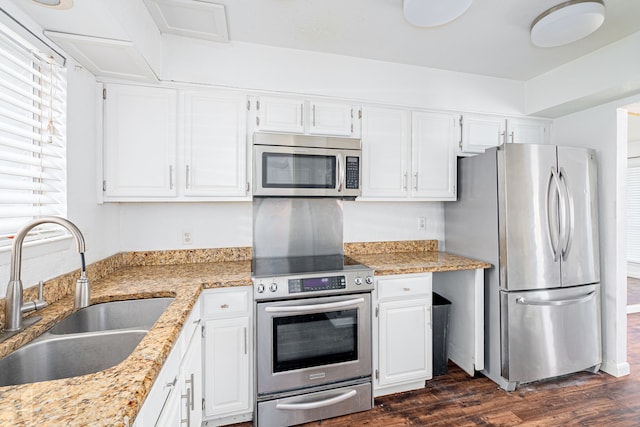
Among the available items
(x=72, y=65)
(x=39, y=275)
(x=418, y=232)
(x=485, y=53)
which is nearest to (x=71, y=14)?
(x=72, y=65)

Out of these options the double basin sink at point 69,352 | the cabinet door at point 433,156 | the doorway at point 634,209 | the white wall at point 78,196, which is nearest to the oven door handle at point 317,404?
the double basin sink at point 69,352

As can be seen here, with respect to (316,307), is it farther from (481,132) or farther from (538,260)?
(481,132)

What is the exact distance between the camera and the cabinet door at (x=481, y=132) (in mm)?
2600

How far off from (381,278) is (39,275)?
185 cm

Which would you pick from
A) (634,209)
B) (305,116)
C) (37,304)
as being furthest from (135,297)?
(634,209)

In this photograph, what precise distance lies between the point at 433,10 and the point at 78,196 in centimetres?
217

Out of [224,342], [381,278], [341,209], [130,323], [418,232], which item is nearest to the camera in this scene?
[130,323]

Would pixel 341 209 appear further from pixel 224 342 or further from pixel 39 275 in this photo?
pixel 39 275

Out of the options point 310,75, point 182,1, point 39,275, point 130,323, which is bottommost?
point 130,323

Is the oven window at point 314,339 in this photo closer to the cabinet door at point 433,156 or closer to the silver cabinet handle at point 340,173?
the silver cabinet handle at point 340,173

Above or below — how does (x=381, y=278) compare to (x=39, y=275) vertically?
below

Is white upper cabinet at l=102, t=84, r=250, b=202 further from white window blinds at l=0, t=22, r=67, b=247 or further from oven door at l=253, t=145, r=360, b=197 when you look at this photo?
white window blinds at l=0, t=22, r=67, b=247

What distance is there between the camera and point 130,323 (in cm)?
150

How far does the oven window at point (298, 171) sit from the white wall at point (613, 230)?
2302mm
